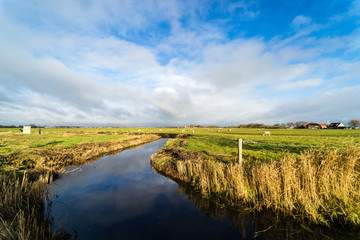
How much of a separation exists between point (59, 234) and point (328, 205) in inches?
492

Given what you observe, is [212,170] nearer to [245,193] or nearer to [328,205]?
[245,193]

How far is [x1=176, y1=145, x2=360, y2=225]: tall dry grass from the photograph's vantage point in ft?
20.5

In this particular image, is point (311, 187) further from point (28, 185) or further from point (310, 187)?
point (28, 185)

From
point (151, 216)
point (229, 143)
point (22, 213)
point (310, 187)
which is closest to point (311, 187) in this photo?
point (310, 187)

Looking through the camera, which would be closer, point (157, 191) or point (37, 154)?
point (157, 191)

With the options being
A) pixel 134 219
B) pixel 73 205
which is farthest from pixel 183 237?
pixel 73 205

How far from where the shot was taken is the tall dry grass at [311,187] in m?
6.25

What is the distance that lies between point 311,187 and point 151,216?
345 inches

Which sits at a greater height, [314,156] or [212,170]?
[314,156]

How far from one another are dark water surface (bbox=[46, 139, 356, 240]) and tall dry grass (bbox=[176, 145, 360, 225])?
29.3 inches

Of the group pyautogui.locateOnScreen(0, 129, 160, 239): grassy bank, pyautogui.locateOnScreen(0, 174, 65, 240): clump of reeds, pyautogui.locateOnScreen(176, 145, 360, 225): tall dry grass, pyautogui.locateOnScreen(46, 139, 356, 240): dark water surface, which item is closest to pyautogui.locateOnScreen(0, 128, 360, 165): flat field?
pyautogui.locateOnScreen(176, 145, 360, 225): tall dry grass

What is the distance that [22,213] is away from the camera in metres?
5.26

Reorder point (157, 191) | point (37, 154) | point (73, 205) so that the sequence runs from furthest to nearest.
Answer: point (37, 154) < point (157, 191) < point (73, 205)

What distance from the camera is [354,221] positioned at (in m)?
5.78
